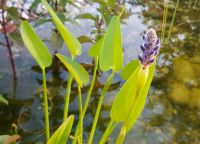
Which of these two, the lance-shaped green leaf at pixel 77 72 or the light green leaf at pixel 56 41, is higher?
the lance-shaped green leaf at pixel 77 72

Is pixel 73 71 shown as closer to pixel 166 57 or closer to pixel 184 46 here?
pixel 166 57

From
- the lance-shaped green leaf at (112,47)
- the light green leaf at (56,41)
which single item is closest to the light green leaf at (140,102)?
the lance-shaped green leaf at (112,47)

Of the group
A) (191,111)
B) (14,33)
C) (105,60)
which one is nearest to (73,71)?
(105,60)

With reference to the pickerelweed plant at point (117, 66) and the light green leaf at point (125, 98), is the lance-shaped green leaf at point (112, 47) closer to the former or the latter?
the pickerelweed plant at point (117, 66)

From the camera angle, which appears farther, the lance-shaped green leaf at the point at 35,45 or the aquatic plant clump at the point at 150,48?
the lance-shaped green leaf at the point at 35,45

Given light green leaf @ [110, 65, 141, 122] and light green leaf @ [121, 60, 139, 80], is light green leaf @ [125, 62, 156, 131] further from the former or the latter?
light green leaf @ [121, 60, 139, 80]

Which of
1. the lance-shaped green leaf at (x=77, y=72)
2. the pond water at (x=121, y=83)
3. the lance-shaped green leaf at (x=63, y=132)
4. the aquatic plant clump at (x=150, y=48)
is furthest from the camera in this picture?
the pond water at (x=121, y=83)
